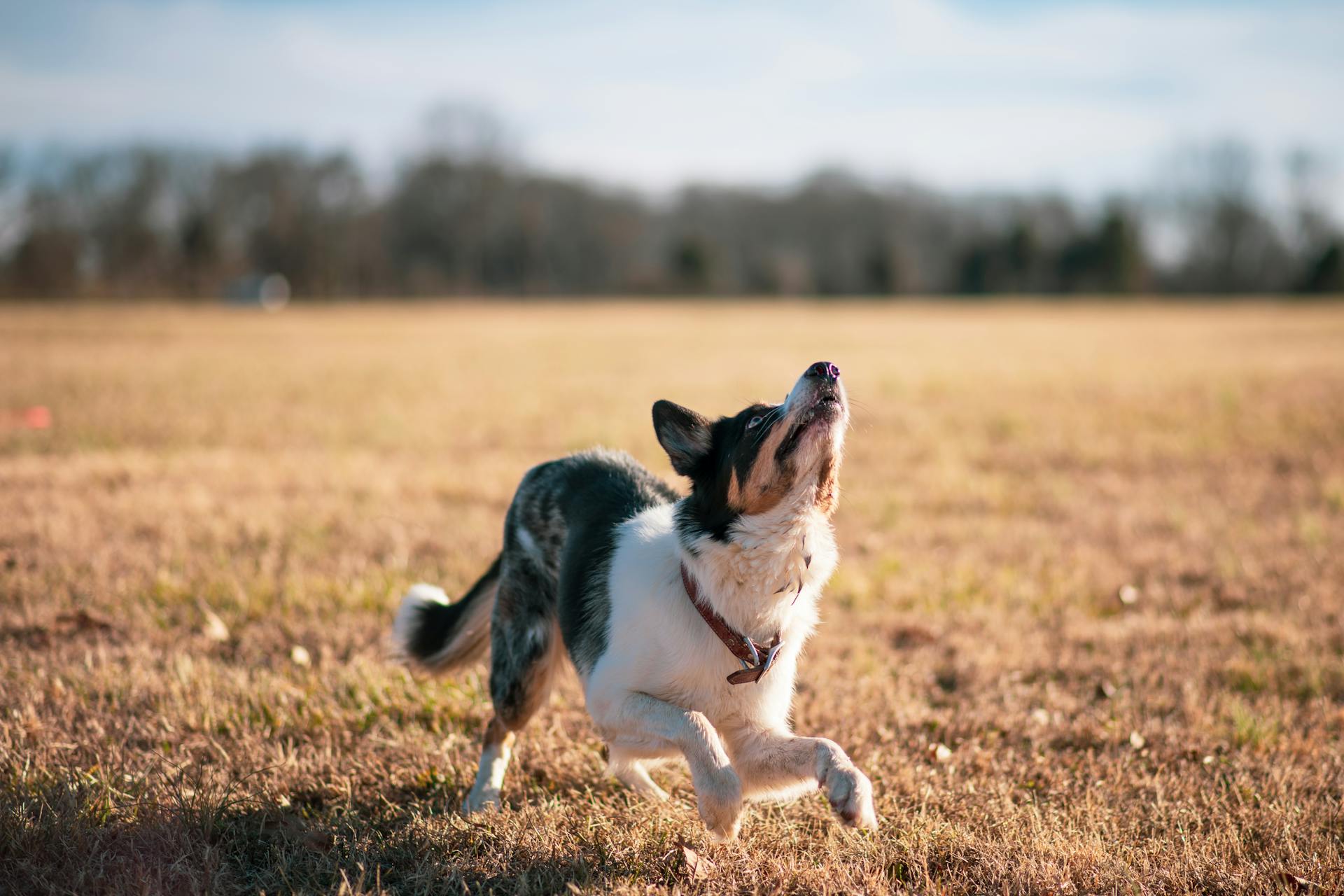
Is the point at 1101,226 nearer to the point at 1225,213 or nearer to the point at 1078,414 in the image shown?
the point at 1225,213

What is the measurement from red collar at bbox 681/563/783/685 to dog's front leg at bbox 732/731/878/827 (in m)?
→ 0.22

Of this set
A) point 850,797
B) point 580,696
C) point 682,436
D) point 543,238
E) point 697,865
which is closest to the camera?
point 850,797

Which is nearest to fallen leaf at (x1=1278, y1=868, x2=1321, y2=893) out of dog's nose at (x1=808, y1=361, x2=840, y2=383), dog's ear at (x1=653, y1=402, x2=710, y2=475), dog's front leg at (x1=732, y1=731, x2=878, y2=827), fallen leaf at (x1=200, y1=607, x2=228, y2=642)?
dog's front leg at (x1=732, y1=731, x2=878, y2=827)

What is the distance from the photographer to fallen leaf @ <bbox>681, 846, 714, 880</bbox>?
3109mm

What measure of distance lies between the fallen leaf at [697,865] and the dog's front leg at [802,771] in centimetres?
27

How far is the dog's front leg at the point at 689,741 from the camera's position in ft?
9.87

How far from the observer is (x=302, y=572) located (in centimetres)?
617

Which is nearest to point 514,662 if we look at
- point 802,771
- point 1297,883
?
point 802,771

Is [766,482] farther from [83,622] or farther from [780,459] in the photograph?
[83,622]

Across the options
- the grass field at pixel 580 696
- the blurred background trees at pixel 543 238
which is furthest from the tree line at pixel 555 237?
the grass field at pixel 580 696

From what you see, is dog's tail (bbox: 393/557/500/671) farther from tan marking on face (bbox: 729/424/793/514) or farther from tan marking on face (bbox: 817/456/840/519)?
tan marking on face (bbox: 817/456/840/519)

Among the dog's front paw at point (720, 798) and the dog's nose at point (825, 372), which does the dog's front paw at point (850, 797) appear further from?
the dog's nose at point (825, 372)

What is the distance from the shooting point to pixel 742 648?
327 centimetres

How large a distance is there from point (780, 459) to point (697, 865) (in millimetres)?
1373
